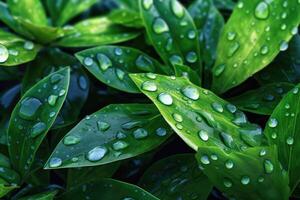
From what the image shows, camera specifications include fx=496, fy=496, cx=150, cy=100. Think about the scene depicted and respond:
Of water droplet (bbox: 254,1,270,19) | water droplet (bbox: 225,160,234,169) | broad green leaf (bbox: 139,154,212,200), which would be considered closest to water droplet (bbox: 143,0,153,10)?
water droplet (bbox: 254,1,270,19)

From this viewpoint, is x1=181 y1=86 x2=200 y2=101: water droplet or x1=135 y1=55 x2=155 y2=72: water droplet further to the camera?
x1=135 y1=55 x2=155 y2=72: water droplet

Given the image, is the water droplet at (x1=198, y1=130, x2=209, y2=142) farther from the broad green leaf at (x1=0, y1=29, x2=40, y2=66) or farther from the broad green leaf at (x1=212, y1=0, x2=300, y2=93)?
the broad green leaf at (x1=0, y1=29, x2=40, y2=66)

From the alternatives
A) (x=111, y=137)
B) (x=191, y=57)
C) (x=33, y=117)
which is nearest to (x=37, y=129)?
(x=33, y=117)

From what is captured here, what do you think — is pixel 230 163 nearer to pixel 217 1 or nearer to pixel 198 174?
pixel 198 174

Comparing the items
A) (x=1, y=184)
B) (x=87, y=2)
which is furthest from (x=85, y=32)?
(x=1, y=184)

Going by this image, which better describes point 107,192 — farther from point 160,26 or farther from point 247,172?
point 160,26
